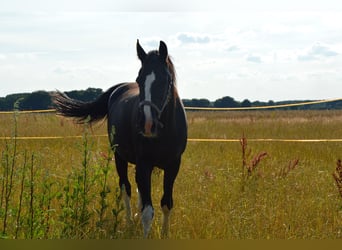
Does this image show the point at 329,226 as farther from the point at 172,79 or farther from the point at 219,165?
the point at 219,165

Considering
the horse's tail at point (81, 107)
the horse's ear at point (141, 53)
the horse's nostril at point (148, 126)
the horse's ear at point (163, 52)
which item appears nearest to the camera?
the horse's nostril at point (148, 126)

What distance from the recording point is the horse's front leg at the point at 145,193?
3975mm

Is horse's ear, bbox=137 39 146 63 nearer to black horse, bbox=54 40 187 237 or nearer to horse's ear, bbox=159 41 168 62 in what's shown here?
black horse, bbox=54 40 187 237

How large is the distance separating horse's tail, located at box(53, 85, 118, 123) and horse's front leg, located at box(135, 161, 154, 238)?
2.34 meters

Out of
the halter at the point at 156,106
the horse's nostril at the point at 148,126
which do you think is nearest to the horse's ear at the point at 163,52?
the halter at the point at 156,106

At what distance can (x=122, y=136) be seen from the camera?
476 centimetres

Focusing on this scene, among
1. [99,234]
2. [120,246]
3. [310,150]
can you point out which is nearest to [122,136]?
[99,234]

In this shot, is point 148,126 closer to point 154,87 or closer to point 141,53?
point 154,87

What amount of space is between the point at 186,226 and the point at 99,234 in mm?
890

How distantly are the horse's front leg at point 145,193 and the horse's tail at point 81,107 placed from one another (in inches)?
A: 92.3

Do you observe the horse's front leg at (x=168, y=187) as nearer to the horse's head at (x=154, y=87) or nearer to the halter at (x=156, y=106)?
the horse's head at (x=154, y=87)

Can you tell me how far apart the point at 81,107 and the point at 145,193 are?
2.63 m

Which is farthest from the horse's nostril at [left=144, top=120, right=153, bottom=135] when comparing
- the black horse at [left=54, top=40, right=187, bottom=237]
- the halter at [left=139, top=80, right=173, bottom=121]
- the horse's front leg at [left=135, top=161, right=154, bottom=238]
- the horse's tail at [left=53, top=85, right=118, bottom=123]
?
the horse's tail at [left=53, top=85, right=118, bottom=123]

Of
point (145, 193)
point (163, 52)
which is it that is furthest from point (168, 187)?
point (163, 52)
